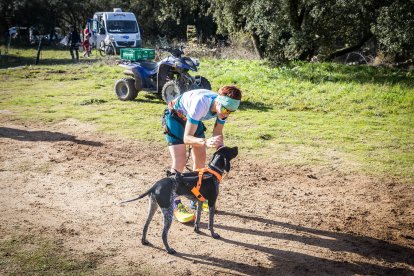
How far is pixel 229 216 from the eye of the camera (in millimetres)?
6039

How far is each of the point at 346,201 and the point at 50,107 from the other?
923cm

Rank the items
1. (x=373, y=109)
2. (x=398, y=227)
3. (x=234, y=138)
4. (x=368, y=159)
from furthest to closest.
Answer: (x=373, y=109)
(x=234, y=138)
(x=368, y=159)
(x=398, y=227)

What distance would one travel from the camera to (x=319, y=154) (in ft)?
28.3

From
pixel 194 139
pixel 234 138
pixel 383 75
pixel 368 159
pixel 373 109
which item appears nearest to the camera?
pixel 194 139

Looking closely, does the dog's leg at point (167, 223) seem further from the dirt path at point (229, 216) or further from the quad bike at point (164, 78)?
the quad bike at point (164, 78)

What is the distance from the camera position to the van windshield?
2872cm

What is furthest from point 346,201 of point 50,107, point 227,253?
point 50,107

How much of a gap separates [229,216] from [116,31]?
81.7 feet

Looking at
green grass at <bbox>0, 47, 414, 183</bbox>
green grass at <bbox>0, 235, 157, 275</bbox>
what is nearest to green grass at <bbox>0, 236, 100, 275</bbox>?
green grass at <bbox>0, 235, 157, 275</bbox>

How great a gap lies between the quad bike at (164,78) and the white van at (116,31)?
49.3 feet

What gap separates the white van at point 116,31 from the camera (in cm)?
2805

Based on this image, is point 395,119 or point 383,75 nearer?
point 395,119

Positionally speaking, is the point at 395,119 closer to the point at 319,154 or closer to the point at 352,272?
the point at 319,154

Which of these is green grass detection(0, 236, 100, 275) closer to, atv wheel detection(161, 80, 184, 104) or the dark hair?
the dark hair
